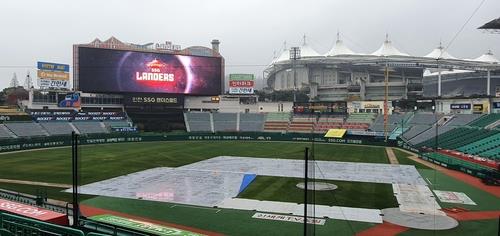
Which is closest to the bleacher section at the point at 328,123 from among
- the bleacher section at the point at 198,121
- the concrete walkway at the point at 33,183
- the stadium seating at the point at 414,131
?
the stadium seating at the point at 414,131

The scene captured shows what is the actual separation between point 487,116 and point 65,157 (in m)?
64.9

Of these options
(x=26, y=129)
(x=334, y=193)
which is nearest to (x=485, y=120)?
(x=334, y=193)

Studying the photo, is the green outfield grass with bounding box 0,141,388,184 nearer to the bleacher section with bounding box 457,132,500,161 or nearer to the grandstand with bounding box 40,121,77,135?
the bleacher section with bounding box 457,132,500,161

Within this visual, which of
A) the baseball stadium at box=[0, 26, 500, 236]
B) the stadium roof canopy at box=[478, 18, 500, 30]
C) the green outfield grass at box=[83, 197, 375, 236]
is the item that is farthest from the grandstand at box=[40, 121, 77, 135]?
the stadium roof canopy at box=[478, 18, 500, 30]

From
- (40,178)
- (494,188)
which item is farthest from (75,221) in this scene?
(494,188)

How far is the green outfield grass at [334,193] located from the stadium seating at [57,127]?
52.4 m

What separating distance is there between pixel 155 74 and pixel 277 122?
31.6m

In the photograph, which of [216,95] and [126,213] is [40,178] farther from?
[216,95]

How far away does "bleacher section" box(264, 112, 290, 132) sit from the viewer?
98.7 m

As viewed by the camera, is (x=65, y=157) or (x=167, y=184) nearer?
(x=167, y=184)

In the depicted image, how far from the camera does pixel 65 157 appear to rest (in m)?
53.1

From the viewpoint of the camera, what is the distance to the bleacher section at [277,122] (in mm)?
98719

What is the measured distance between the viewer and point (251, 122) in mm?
102688

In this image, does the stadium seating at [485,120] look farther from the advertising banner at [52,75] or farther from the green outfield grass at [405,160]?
the advertising banner at [52,75]
